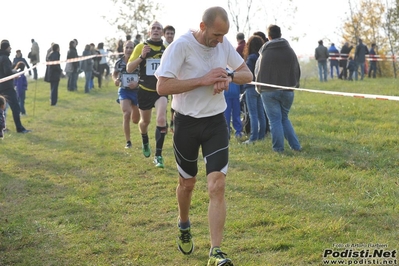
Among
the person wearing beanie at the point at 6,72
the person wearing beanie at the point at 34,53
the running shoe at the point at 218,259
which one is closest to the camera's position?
the running shoe at the point at 218,259

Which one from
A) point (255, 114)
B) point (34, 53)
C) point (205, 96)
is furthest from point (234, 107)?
point (34, 53)

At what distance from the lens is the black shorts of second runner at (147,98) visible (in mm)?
9820

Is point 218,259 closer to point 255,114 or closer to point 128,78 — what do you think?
point 128,78

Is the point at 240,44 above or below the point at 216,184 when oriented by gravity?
above

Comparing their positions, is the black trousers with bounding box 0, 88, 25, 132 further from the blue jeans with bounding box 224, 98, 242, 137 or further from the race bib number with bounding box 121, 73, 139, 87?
the blue jeans with bounding box 224, 98, 242, 137

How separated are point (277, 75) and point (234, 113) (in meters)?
2.36

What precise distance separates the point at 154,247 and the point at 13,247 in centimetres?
132

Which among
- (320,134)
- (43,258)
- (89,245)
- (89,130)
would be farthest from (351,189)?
(89,130)

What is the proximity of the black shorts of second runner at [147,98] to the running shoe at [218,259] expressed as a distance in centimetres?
504

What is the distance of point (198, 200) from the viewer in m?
7.54

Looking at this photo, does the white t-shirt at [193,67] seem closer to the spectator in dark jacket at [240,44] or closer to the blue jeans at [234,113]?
the blue jeans at [234,113]

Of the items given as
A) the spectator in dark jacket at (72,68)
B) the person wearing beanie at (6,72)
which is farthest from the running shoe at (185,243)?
the spectator in dark jacket at (72,68)

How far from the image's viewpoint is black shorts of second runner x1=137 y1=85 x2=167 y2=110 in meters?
9.82

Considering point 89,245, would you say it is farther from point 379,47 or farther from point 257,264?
point 379,47
